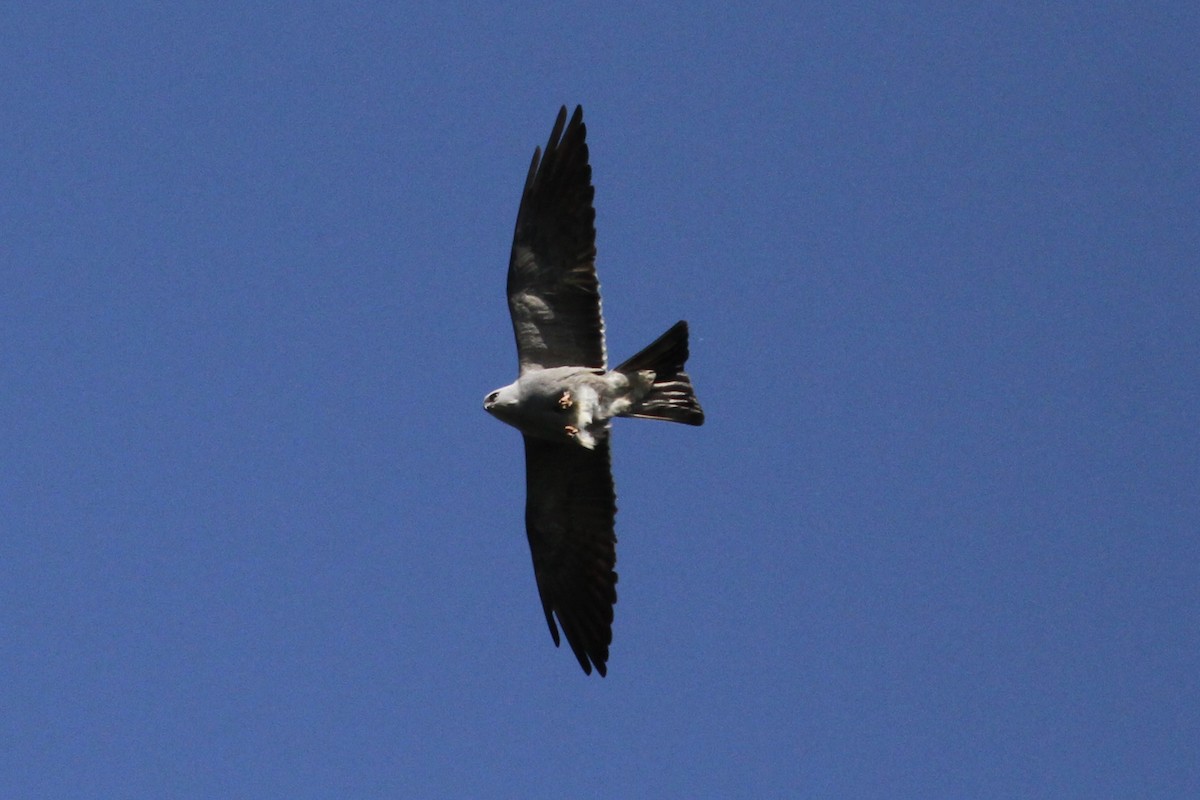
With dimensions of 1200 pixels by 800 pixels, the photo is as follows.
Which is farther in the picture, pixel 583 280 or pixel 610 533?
pixel 610 533

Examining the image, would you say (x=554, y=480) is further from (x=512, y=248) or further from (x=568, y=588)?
(x=512, y=248)

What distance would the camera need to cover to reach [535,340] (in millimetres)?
14750

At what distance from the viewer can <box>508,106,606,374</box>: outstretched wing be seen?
47.1ft

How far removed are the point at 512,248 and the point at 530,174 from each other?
2.20 feet

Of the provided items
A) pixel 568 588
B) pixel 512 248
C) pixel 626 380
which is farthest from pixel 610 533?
pixel 512 248

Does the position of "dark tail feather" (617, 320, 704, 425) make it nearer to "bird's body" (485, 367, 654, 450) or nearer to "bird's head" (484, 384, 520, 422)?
"bird's body" (485, 367, 654, 450)

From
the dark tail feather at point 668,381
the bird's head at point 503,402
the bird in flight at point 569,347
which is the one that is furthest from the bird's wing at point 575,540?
the dark tail feather at point 668,381

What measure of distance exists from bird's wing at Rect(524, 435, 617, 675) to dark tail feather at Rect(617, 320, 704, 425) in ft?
3.11

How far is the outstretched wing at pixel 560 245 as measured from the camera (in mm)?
14367

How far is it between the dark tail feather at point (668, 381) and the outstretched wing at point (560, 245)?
47 centimetres

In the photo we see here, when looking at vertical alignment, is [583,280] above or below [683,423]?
above

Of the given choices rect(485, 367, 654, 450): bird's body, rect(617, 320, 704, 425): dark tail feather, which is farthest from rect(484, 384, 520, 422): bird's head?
rect(617, 320, 704, 425): dark tail feather

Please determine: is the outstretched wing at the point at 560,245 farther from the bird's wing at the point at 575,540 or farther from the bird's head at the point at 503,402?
the bird's wing at the point at 575,540

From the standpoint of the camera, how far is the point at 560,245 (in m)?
14.4
